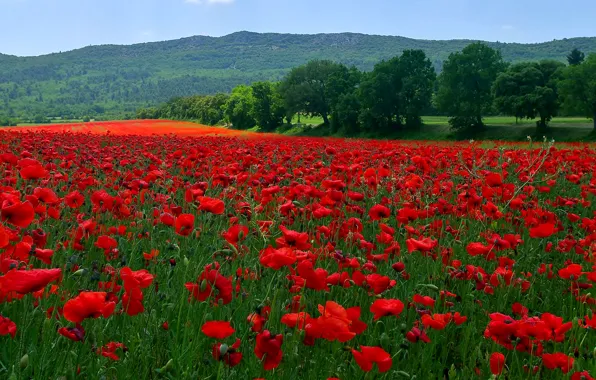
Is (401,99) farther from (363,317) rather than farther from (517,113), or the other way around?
(363,317)

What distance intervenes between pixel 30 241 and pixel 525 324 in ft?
8.04

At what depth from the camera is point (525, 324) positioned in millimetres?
2328

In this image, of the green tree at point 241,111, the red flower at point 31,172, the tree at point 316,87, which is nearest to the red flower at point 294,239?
the red flower at point 31,172

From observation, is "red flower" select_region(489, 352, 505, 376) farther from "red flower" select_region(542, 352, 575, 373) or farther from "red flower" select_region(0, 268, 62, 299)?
"red flower" select_region(0, 268, 62, 299)

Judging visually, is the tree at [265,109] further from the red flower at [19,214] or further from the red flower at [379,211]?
the red flower at [19,214]

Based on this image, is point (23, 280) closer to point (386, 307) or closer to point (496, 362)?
point (386, 307)

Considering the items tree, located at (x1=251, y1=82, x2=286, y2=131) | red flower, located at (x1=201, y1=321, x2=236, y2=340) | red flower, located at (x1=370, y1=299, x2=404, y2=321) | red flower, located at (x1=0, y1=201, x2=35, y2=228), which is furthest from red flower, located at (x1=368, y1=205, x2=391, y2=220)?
tree, located at (x1=251, y1=82, x2=286, y2=131)

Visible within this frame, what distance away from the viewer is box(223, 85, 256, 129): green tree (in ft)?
268

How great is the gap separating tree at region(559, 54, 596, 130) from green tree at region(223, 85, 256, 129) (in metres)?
45.9

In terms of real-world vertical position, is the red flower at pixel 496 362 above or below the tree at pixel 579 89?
below

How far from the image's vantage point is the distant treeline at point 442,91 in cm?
4081

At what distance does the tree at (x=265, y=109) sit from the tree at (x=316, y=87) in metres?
6.51

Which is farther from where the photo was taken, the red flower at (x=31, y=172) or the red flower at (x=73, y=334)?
the red flower at (x=31, y=172)

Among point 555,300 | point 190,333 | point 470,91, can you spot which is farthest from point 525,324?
point 470,91
